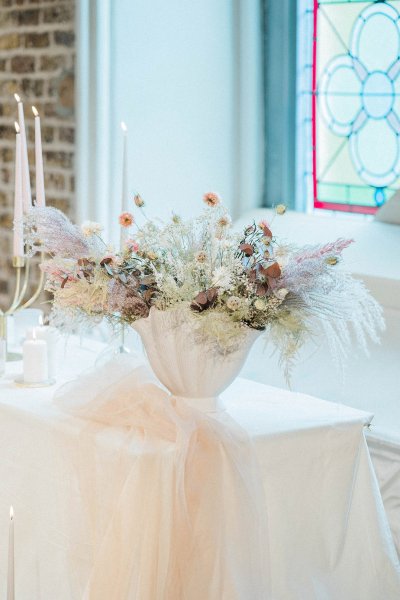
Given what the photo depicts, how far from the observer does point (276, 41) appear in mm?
3781

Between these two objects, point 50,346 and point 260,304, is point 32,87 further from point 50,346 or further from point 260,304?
point 260,304

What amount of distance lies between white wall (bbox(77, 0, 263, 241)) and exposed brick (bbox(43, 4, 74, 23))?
9 centimetres

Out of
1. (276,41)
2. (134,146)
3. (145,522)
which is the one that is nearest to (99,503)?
(145,522)

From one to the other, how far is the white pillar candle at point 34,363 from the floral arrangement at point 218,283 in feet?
1.08

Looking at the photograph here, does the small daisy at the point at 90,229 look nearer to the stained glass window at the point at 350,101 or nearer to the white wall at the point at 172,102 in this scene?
the white wall at the point at 172,102

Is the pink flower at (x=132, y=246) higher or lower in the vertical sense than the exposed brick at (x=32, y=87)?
lower

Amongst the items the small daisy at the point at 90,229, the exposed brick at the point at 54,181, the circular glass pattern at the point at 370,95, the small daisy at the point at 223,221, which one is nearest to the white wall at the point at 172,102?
the exposed brick at the point at 54,181

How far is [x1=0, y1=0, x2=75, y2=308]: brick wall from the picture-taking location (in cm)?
369

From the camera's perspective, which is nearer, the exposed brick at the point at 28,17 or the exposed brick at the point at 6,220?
the exposed brick at the point at 28,17

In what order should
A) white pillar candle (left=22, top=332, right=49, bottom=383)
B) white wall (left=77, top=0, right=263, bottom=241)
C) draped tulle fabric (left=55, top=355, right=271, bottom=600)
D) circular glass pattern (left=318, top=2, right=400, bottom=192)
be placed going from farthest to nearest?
1. white wall (left=77, top=0, right=263, bottom=241)
2. circular glass pattern (left=318, top=2, right=400, bottom=192)
3. white pillar candle (left=22, top=332, right=49, bottom=383)
4. draped tulle fabric (left=55, top=355, right=271, bottom=600)

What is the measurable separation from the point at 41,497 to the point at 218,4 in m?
2.12

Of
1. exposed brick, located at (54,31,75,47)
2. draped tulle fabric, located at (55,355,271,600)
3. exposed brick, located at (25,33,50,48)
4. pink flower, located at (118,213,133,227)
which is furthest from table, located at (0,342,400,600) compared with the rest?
exposed brick, located at (25,33,50,48)

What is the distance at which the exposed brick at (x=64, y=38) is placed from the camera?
12.0ft

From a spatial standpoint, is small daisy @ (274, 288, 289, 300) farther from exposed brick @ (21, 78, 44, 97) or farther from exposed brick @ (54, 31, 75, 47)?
exposed brick @ (21, 78, 44, 97)
